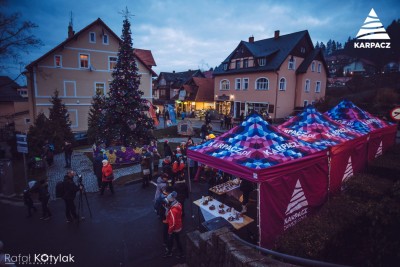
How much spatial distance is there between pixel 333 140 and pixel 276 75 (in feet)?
78.6

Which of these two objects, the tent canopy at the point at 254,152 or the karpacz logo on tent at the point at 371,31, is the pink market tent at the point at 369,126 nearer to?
the tent canopy at the point at 254,152

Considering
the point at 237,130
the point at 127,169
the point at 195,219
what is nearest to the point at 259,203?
the point at 237,130

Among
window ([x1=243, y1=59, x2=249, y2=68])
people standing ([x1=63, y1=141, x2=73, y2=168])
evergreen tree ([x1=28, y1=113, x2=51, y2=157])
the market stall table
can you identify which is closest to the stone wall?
the market stall table

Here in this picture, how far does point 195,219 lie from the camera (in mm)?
8094

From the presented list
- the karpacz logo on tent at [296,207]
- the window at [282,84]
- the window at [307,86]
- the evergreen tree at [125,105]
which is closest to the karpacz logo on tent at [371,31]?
the window at [307,86]

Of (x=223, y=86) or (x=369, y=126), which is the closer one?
(x=369, y=126)

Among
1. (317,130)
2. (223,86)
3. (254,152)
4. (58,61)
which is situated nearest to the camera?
(254,152)

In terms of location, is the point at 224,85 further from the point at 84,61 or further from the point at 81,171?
the point at 81,171

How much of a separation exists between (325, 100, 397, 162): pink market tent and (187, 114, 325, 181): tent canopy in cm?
528

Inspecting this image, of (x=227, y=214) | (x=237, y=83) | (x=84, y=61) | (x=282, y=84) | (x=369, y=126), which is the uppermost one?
(x=84, y=61)

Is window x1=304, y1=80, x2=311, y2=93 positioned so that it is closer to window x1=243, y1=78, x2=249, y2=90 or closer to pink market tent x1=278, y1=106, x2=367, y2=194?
window x1=243, y1=78, x2=249, y2=90

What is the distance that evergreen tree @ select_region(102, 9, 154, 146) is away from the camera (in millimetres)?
15742

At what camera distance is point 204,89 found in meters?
42.3

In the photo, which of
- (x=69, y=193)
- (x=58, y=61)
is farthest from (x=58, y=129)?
(x=58, y=61)
